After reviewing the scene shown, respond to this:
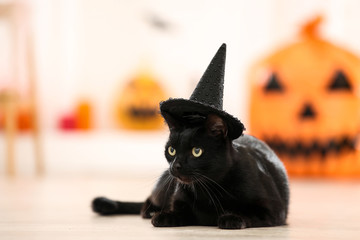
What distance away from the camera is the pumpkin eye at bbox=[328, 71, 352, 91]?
3115mm

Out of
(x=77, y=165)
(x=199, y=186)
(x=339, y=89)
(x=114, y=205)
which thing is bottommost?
(x=77, y=165)

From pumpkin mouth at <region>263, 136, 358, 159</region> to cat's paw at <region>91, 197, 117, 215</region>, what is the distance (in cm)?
181

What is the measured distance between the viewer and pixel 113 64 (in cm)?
450

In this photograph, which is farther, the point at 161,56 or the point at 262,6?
the point at 161,56

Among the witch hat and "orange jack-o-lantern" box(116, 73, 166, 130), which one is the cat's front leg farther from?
"orange jack-o-lantern" box(116, 73, 166, 130)

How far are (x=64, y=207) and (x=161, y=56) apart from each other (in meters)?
2.74

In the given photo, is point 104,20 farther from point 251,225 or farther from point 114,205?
point 251,225

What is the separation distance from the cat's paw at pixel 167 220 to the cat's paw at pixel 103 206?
289 mm

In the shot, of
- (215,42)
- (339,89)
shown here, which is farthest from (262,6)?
(339,89)

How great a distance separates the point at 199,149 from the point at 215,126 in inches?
2.6

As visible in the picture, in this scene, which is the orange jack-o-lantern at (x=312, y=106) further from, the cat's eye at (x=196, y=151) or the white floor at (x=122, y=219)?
the cat's eye at (x=196, y=151)

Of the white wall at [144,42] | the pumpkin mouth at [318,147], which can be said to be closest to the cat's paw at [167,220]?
the pumpkin mouth at [318,147]

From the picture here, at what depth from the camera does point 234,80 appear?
4.26 metres

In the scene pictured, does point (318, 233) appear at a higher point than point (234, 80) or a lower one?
lower
